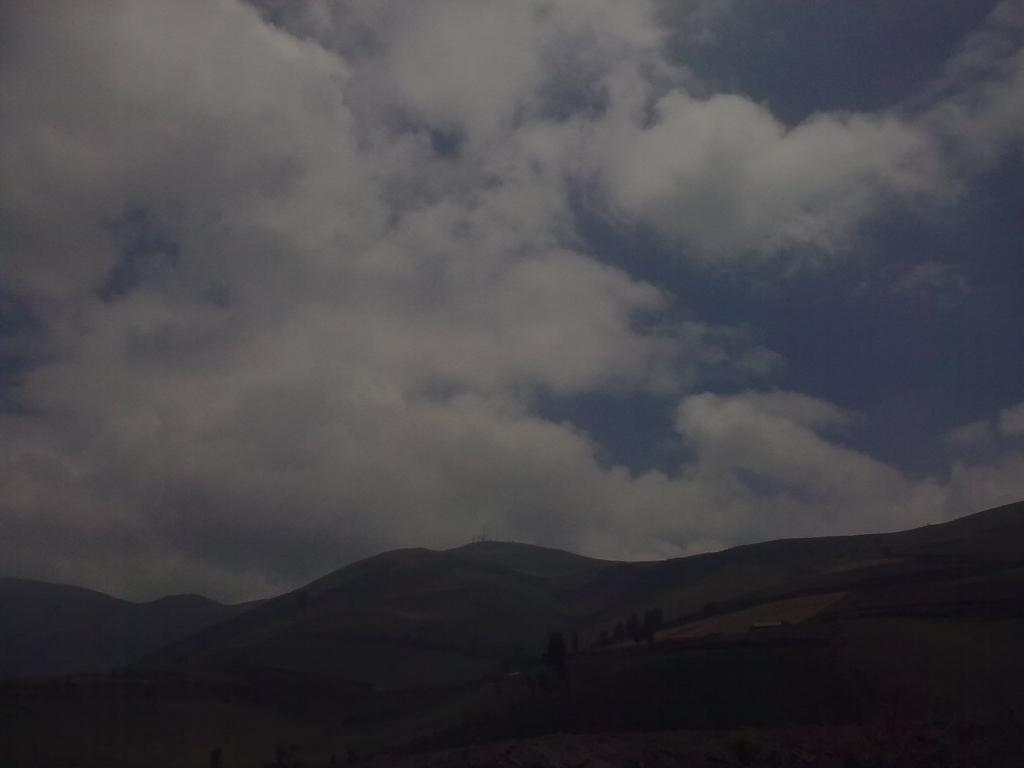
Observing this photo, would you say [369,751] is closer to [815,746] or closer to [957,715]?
[815,746]

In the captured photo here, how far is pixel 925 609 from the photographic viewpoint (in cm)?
17638

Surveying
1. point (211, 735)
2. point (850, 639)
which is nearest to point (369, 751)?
point (211, 735)

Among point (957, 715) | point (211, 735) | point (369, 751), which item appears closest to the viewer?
point (957, 715)

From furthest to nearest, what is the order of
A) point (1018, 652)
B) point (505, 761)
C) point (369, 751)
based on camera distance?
point (369, 751)
point (1018, 652)
point (505, 761)

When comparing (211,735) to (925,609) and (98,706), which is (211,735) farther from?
(925,609)

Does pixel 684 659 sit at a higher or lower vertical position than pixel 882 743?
higher

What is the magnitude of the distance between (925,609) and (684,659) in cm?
4997

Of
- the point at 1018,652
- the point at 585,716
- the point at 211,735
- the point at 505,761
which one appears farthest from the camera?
the point at 211,735

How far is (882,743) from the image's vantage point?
118 metres

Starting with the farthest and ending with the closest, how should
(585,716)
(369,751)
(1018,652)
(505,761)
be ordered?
(369,751)
(1018,652)
(585,716)
(505,761)

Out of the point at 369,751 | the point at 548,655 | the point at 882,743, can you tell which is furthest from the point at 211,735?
the point at 882,743

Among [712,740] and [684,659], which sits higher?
[684,659]

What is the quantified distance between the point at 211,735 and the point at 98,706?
2210 cm

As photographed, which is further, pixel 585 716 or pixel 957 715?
pixel 585 716
